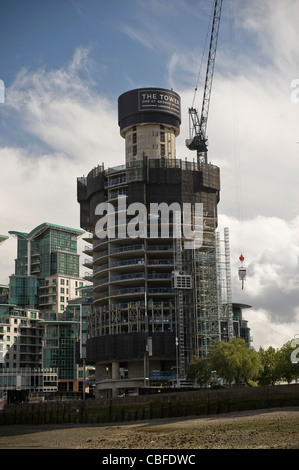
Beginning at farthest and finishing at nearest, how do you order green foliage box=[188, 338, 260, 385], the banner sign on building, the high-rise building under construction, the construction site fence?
the banner sign on building, the high-rise building under construction, green foliage box=[188, 338, 260, 385], the construction site fence

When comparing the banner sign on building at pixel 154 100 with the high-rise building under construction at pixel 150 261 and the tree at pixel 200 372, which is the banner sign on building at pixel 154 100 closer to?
the high-rise building under construction at pixel 150 261

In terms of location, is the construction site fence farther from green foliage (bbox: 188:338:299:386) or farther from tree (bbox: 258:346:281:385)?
tree (bbox: 258:346:281:385)

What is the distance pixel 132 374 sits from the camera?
150375 mm

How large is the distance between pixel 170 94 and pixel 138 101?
7.63m

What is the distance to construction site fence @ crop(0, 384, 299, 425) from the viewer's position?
264 ft

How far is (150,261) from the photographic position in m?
153

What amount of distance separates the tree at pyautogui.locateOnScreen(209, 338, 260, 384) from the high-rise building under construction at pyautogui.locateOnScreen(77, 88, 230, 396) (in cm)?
2724

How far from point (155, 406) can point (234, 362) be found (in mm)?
20151

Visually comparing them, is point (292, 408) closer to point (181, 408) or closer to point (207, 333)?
point (181, 408)

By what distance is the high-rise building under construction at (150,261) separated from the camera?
146375mm

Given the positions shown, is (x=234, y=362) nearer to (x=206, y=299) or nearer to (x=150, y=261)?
(x=206, y=299)

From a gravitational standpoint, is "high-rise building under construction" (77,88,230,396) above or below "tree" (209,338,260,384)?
above

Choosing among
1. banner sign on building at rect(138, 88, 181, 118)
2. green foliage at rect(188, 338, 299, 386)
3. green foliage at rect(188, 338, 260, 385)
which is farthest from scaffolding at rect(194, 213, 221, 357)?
banner sign on building at rect(138, 88, 181, 118)

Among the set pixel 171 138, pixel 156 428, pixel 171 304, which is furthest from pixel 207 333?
pixel 156 428
